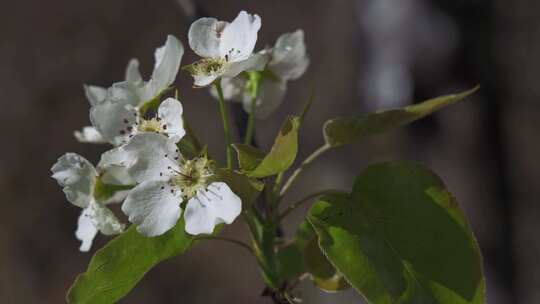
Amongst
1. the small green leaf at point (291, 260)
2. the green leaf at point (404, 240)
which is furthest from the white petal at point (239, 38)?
the small green leaf at point (291, 260)

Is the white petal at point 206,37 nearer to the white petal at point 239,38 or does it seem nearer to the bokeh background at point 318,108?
the white petal at point 239,38

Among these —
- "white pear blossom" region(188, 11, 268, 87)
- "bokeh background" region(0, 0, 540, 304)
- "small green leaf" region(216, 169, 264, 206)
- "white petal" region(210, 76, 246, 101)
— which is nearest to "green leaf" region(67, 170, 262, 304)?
"small green leaf" region(216, 169, 264, 206)

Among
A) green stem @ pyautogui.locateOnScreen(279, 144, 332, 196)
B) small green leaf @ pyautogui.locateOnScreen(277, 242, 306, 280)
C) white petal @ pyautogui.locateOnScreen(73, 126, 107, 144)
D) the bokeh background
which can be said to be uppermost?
white petal @ pyautogui.locateOnScreen(73, 126, 107, 144)

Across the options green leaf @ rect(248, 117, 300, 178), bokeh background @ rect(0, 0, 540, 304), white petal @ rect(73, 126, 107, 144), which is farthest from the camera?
bokeh background @ rect(0, 0, 540, 304)

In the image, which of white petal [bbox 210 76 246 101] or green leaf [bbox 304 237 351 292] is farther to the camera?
white petal [bbox 210 76 246 101]

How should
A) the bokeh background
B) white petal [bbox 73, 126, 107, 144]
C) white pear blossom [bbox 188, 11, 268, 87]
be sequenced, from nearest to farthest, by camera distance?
white pear blossom [bbox 188, 11, 268, 87], white petal [bbox 73, 126, 107, 144], the bokeh background

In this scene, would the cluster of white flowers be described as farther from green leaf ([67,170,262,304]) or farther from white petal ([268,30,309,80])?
white petal ([268,30,309,80])
